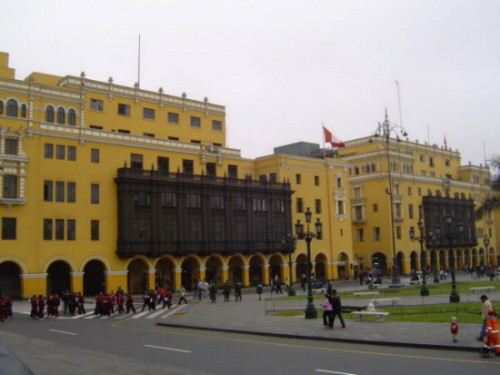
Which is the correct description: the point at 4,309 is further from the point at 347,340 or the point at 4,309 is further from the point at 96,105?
the point at 96,105

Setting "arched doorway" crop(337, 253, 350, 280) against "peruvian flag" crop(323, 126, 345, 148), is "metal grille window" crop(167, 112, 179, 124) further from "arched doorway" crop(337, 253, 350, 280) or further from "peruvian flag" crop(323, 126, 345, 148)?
"arched doorway" crop(337, 253, 350, 280)

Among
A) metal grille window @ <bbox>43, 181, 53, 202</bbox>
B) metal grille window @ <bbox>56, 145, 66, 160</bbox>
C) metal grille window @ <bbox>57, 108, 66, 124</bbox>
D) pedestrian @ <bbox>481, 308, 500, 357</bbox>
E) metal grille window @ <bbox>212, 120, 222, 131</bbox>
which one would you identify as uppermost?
metal grille window @ <bbox>212, 120, 222, 131</bbox>

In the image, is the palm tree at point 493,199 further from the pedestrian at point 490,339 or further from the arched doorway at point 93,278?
the arched doorway at point 93,278

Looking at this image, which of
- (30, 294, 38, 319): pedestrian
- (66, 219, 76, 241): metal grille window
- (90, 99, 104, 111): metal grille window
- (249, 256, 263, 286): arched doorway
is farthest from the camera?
(249, 256, 263, 286): arched doorway

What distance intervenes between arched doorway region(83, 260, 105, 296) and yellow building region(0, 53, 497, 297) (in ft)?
0.42

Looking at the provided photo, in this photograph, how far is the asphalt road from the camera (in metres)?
14.0

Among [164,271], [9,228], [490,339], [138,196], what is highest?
[138,196]

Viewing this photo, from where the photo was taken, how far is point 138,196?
173 ft

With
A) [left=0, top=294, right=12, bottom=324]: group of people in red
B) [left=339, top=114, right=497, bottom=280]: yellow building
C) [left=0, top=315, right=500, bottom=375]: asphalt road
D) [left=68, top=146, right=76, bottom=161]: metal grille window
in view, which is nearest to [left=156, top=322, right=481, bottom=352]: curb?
[left=0, top=315, right=500, bottom=375]: asphalt road

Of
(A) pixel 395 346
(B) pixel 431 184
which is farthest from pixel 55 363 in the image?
(B) pixel 431 184

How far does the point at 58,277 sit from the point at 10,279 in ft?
13.8

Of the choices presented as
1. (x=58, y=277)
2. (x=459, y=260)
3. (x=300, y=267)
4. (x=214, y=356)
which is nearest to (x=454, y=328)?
(x=214, y=356)

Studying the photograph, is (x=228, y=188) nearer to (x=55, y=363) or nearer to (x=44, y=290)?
(x=44, y=290)

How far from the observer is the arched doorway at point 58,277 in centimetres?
4984
